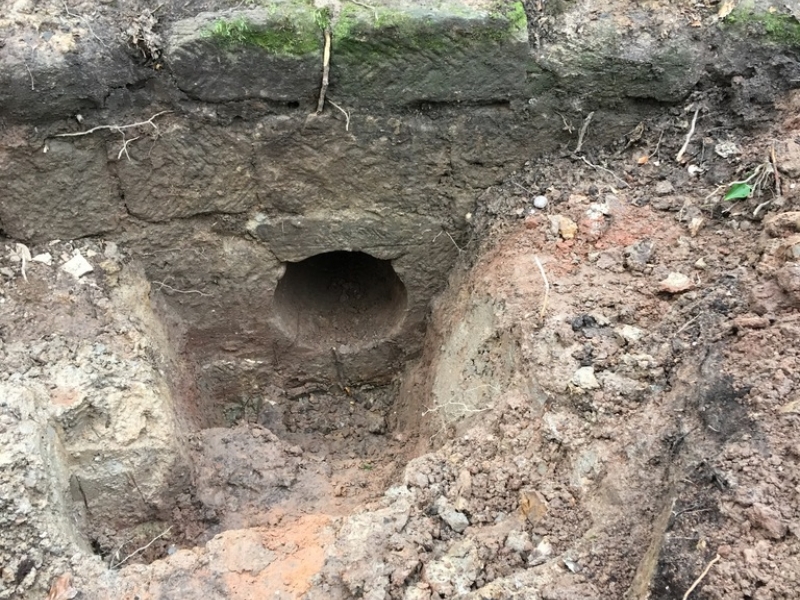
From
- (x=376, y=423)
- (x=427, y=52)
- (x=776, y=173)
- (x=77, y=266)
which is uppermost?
(x=427, y=52)

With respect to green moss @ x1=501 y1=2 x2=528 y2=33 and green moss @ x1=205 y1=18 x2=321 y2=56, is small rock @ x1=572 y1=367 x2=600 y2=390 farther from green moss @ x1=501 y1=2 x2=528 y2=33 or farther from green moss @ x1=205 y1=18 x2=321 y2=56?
green moss @ x1=205 y1=18 x2=321 y2=56

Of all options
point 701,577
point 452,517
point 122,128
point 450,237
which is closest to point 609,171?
point 450,237

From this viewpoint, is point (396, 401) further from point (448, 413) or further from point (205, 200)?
point (205, 200)

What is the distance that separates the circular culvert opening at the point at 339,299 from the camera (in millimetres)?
3636

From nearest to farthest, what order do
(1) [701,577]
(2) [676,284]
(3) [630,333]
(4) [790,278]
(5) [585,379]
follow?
1. (1) [701,577]
2. (4) [790,278]
3. (5) [585,379]
4. (3) [630,333]
5. (2) [676,284]

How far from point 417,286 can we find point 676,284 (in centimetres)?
132

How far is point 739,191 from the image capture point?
255 cm

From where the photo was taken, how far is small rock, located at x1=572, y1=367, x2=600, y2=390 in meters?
2.16

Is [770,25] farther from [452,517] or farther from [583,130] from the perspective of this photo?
[452,517]

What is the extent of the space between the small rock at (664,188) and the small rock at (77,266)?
2377 mm

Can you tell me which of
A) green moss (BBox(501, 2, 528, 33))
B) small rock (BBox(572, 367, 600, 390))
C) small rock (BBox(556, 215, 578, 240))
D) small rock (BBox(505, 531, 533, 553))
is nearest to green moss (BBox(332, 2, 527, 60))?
green moss (BBox(501, 2, 528, 33))

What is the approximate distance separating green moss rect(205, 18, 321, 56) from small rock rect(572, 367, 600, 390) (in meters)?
1.50

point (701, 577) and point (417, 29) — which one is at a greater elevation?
point (417, 29)

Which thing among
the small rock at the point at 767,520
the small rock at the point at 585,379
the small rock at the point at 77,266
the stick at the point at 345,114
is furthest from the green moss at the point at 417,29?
the small rock at the point at 767,520
